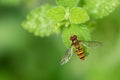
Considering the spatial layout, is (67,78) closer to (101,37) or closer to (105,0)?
(101,37)

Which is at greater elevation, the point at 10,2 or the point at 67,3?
the point at 67,3

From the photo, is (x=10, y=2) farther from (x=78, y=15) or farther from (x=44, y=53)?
(x=78, y=15)

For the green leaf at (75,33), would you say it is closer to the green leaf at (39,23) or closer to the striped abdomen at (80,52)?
the striped abdomen at (80,52)

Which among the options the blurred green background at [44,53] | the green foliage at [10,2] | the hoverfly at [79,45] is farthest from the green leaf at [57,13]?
the green foliage at [10,2]

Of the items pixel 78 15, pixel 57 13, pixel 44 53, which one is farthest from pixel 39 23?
pixel 44 53

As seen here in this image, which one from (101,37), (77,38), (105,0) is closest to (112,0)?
(105,0)

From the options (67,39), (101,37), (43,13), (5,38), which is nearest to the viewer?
(67,39)
